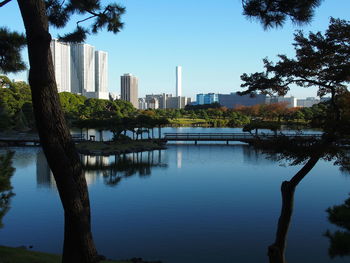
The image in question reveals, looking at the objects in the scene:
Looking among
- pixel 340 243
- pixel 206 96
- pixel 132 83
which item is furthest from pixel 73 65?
pixel 340 243

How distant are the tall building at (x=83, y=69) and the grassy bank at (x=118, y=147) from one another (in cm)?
8469

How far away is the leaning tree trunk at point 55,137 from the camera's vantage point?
3.25 meters

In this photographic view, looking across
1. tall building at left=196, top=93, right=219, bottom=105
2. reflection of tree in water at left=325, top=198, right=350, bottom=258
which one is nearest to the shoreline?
reflection of tree in water at left=325, top=198, right=350, bottom=258

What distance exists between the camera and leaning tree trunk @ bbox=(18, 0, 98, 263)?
325 centimetres

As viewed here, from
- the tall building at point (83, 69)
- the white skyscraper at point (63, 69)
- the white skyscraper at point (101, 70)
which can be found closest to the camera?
the white skyscraper at point (63, 69)

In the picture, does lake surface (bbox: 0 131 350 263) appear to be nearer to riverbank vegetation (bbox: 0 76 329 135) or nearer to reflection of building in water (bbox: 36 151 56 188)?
reflection of building in water (bbox: 36 151 56 188)

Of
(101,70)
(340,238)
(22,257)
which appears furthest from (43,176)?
(101,70)

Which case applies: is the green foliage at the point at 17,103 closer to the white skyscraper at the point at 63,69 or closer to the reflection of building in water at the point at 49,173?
the reflection of building in water at the point at 49,173

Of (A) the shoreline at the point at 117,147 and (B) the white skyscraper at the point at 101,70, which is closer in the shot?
(A) the shoreline at the point at 117,147

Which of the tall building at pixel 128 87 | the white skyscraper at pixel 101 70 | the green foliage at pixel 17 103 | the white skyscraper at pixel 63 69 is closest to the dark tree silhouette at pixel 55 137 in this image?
the green foliage at pixel 17 103

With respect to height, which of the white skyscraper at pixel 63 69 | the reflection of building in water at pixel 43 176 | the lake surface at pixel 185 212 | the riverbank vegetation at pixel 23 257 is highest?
the white skyscraper at pixel 63 69

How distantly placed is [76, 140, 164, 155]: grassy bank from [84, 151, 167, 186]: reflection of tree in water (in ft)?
4.83

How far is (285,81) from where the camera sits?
497cm

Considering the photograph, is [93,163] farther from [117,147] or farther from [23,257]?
[23,257]
